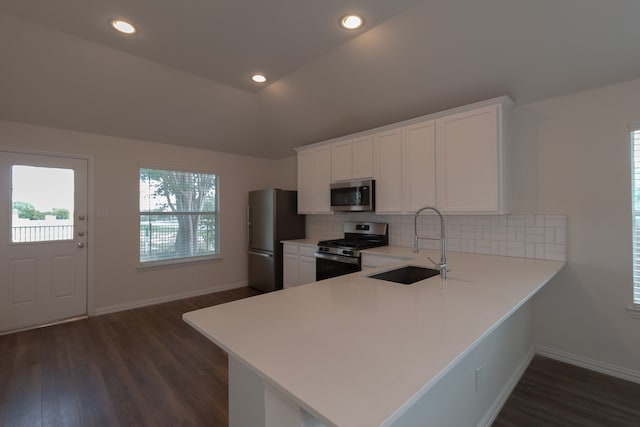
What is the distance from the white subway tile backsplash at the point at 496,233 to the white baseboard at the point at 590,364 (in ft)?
2.79

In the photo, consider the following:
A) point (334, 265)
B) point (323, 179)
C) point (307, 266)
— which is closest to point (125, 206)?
point (307, 266)

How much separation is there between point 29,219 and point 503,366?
4911 mm

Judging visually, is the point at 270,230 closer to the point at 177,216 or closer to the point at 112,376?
the point at 177,216

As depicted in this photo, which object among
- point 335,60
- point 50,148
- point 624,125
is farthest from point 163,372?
point 624,125

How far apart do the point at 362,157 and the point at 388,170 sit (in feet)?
1.39

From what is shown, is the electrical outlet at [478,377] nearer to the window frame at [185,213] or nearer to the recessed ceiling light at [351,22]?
the recessed ceiling light at [351,22]

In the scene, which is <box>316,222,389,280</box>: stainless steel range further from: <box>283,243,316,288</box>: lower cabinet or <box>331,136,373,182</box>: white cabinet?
<box>331,136,373,182</box>: white cabinet

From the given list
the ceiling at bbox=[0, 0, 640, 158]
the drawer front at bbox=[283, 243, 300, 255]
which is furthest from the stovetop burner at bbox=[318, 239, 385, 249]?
the ceiling at bbox=[0, 0, 640, 158]

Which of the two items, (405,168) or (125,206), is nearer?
(405,168)

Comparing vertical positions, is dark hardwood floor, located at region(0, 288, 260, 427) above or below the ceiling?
below

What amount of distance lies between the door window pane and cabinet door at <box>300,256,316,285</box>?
2887mm

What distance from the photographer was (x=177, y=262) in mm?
4426

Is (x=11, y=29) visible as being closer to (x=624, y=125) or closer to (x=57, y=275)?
(x=57, y=275)

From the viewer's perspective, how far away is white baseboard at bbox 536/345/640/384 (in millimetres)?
2293
